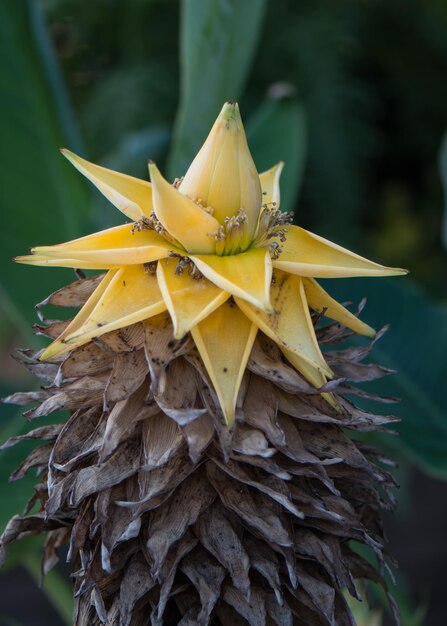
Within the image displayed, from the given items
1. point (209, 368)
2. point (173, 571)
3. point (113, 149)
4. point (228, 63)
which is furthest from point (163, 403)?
point (113, 149)

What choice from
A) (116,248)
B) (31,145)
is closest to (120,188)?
(116,248)

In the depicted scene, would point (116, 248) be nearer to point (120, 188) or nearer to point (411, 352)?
point (120, 188)

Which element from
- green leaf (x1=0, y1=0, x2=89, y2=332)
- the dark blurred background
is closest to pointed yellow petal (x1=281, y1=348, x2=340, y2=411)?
the dark blurred background

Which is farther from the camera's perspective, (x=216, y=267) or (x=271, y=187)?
(x=271, y=187)

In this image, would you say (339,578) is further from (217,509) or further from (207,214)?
(207,214)

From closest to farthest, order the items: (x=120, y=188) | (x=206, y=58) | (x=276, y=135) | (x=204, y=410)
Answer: (x=204, y=410) → (x=120, y=188) → (x=206, y=58) → (x=276, y=135)
